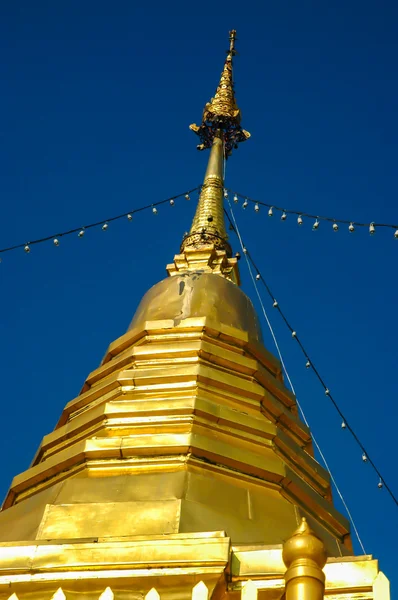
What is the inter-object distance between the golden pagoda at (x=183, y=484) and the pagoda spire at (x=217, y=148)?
4.04ft

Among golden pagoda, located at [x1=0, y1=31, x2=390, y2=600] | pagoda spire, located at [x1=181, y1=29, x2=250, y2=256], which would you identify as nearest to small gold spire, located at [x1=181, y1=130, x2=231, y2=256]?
pagoda spire, located at [x1=181, y1=29, x2=250, y2=256]

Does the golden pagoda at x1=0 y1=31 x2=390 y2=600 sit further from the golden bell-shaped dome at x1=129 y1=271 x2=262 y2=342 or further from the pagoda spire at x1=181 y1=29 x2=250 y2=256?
the pagoda spire at x1=181 y1=29 x2=250 y2=256

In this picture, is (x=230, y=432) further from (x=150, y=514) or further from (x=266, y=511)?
(x=150, y=514)

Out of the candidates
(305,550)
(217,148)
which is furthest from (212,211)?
(305,550)

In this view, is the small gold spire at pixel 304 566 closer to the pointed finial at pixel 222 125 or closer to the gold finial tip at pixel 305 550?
the gold finial tip at pixel 305 550

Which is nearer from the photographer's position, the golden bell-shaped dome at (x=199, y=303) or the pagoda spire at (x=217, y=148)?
the golden bell-shaped dome at (x=199, y=303)

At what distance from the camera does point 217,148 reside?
1838cm

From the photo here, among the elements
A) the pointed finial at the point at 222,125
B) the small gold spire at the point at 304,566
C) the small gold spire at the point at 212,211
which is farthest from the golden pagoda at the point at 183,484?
the pointed finial at the point at 222,125

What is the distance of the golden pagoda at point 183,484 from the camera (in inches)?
281

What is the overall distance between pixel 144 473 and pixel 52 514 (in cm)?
100

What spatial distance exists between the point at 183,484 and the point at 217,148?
1033 centimetres

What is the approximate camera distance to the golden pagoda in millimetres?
7125

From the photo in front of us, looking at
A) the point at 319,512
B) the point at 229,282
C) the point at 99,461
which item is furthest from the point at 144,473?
the point at 229,282

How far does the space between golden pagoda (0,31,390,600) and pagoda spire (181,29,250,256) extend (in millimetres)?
1231
